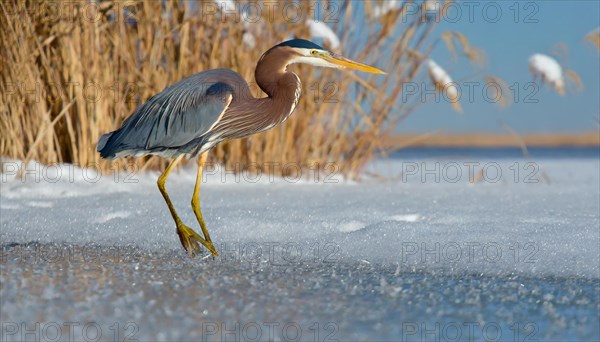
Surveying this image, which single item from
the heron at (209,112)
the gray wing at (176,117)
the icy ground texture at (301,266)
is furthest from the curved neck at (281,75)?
the icy ground texture at (301,266)

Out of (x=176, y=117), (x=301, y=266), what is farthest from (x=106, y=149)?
(x=301, y=266)

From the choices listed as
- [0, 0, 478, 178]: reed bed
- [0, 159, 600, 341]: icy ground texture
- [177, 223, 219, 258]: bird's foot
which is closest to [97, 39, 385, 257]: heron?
[177, 223, 219, 258]: bird's foot

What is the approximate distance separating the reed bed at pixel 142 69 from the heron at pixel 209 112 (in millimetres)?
1561

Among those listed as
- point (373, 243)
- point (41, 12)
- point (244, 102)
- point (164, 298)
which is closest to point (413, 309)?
point (164, 298)

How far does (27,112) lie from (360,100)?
184cm

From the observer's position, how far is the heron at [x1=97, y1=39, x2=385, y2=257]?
104 inches

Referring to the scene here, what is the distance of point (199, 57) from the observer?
14.8ft

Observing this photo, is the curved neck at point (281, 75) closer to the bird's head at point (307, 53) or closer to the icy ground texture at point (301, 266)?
the bird's head at point (307, 53)

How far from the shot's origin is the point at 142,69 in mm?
4527

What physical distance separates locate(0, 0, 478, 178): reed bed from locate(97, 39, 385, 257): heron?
1561mm

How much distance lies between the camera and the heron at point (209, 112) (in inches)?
104

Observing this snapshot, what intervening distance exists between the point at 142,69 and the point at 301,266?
2506 mm

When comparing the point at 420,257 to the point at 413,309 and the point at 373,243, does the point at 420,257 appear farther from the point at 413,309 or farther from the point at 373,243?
the point at 413,309

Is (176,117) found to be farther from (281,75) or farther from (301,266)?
(301,266)
